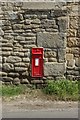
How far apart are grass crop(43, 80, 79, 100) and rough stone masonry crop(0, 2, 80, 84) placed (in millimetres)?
308

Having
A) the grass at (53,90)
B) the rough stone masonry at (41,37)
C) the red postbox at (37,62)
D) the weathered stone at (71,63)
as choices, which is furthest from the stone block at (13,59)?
the weathered stone at (71,63)

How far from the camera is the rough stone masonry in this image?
902cm

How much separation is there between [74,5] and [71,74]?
63.6 inches

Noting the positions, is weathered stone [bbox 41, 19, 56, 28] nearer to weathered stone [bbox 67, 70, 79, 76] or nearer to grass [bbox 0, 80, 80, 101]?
weathered stone [bbox 67, 70, 79, 76]

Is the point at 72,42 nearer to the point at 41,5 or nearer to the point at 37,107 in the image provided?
the point at 41,5

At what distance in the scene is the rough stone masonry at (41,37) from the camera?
9016 mm

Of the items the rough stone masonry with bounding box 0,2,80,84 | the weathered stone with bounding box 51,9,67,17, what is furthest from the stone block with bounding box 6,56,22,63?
the weathered stone with bounding box 51,9,67,17

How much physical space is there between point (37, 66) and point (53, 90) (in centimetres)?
80

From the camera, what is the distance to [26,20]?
29.7ft

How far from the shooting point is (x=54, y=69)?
29.7 feet

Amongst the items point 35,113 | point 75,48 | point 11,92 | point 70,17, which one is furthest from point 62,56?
point 35,113

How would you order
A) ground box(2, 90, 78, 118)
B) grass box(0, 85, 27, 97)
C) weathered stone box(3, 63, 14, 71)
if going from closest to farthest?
ground box(2, 90, 78, 118), grass box(0, 85, 27, 97), weathered stone box(3, 63, 14, 71)

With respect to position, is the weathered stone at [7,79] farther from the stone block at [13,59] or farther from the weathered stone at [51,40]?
the weathered stone at [51,40]

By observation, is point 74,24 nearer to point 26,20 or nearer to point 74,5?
point 74,5
